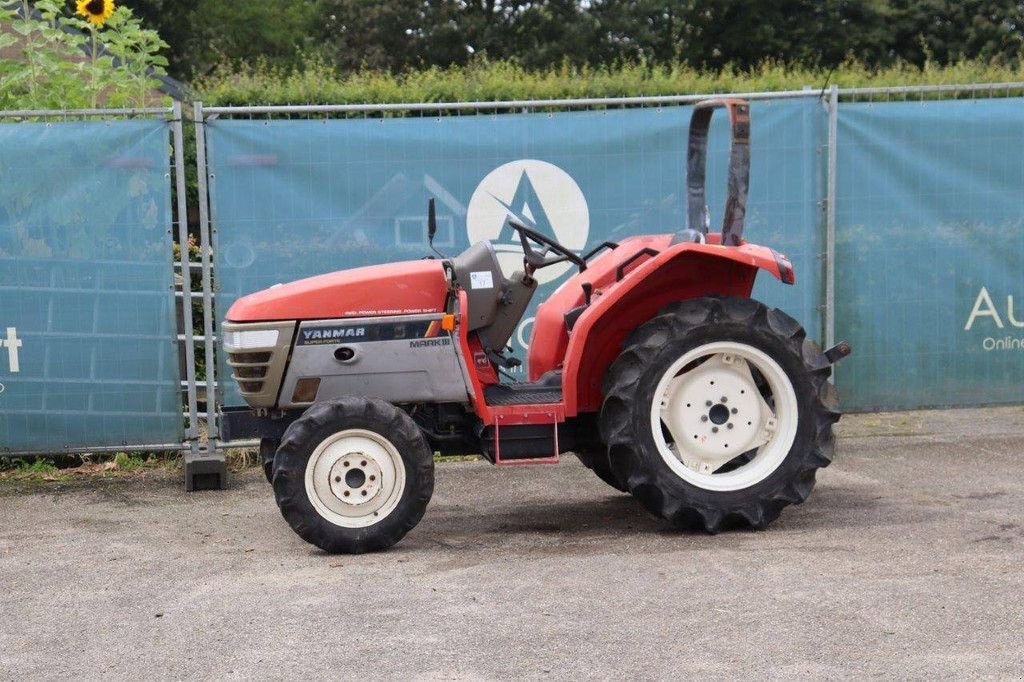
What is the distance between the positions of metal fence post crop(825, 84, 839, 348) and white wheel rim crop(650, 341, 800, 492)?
2.18 m

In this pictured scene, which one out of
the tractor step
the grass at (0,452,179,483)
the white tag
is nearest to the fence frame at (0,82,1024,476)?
the grass at (0,452,179,483)

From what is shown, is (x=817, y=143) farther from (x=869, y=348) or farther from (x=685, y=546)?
(x=685, y=546)

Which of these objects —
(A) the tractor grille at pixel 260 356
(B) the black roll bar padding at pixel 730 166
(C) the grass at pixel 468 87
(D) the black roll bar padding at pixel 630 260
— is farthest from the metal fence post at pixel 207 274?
(C) the grass at pixel 468 87

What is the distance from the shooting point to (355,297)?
6.25 metres

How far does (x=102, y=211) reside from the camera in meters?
7.99

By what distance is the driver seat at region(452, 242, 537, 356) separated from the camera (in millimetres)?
6348

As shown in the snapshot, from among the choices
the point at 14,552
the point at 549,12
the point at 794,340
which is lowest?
the point at 14,552

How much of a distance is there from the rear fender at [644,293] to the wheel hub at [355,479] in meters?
0.96

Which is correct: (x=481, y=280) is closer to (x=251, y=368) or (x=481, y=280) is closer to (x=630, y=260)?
(x=630, y=260)

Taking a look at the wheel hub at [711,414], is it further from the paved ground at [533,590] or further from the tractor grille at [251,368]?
the tractor grille at [251,368]

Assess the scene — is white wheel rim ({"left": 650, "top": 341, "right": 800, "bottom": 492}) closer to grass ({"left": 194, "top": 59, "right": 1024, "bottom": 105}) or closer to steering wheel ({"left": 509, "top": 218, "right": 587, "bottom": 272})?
steering wheel ({"left": 509, "top": 218, "right": 587, "bottom": 272})

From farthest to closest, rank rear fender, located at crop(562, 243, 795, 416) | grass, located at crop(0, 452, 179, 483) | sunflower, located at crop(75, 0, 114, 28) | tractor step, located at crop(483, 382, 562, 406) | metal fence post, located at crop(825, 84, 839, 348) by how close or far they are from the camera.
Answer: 1. sunflower, located at crop(75, 0, 114, 28)
2. metal fence post, located at crop(825, 84, 839, 348)
3. grass, located at crop(0, 452, 179, 483)
4. tractor step, located at crop(483, 382, 562, 406)
5. rear fender, located at crop(562, 243, 795, 416)

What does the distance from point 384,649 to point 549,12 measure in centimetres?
3118

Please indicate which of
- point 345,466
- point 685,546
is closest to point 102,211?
point 345,466
